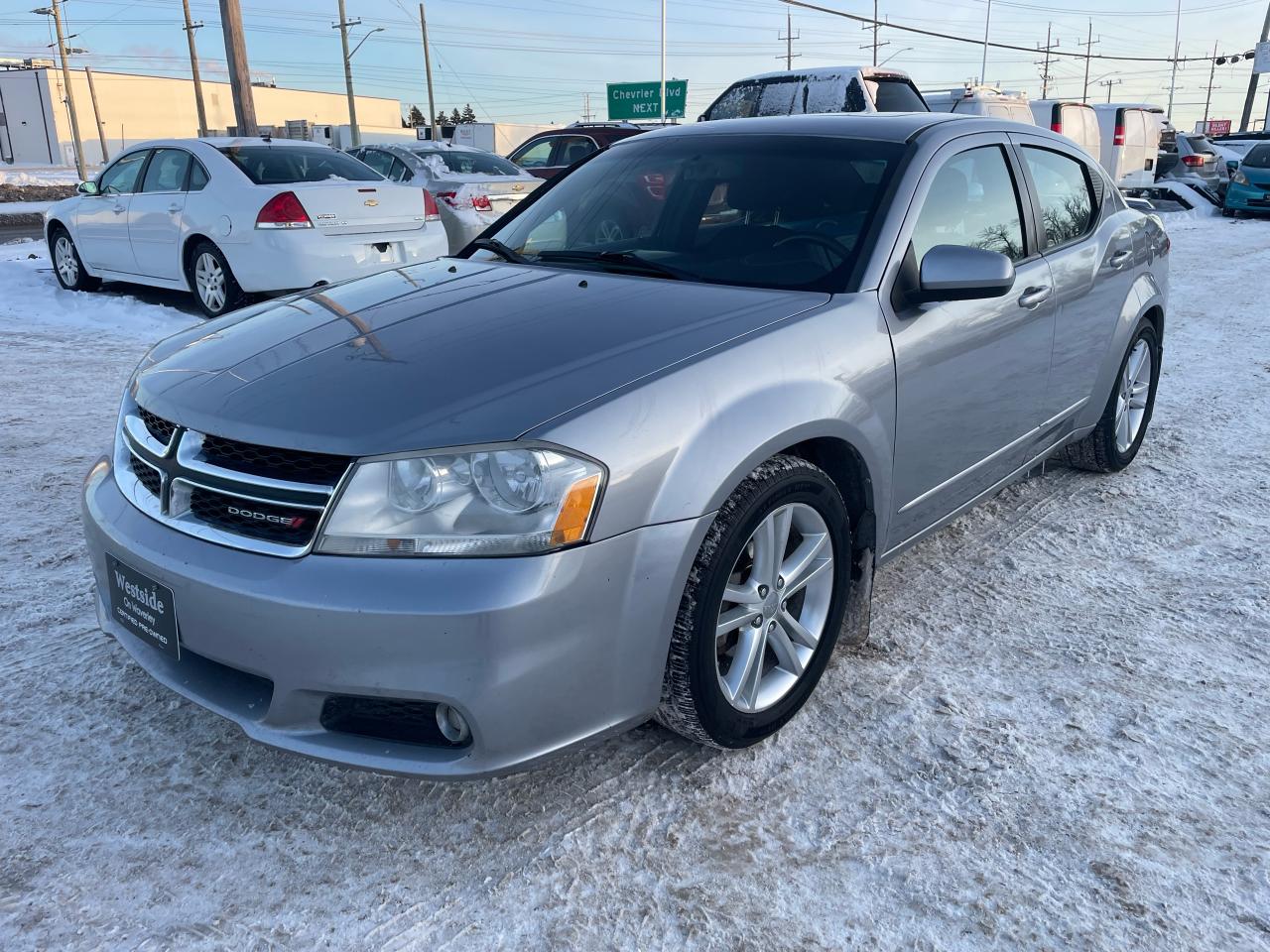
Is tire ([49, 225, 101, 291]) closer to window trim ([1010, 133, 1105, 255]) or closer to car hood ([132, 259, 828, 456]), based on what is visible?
car hood ([132, 259, 828, 456])

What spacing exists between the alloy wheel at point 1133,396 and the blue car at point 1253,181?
16475 millimetres

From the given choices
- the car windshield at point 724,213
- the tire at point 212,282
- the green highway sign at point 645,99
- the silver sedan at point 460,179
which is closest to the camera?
the car windshield at point 724,213

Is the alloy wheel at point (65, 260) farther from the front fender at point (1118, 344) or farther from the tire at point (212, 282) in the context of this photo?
the front fender at point (1118, 344)

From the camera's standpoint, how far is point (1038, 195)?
3805mm

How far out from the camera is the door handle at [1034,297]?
344cm

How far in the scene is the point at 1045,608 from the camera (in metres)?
3.40

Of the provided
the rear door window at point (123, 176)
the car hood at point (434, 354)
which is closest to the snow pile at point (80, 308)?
the rear door window at point (123, 176)

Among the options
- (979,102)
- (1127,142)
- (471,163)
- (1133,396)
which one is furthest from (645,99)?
(1133,396)

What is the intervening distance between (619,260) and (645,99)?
4513 centimetres

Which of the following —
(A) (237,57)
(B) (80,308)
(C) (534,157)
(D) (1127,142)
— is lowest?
(B) (80,308)

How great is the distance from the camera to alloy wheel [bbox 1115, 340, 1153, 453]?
4586 millimetres

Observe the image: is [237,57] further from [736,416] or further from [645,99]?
[645,99]

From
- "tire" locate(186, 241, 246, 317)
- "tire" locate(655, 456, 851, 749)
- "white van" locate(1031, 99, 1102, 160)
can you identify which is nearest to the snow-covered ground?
"tire" locate(655, 456, 851, 749)

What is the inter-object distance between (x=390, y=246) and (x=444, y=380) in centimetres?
655
